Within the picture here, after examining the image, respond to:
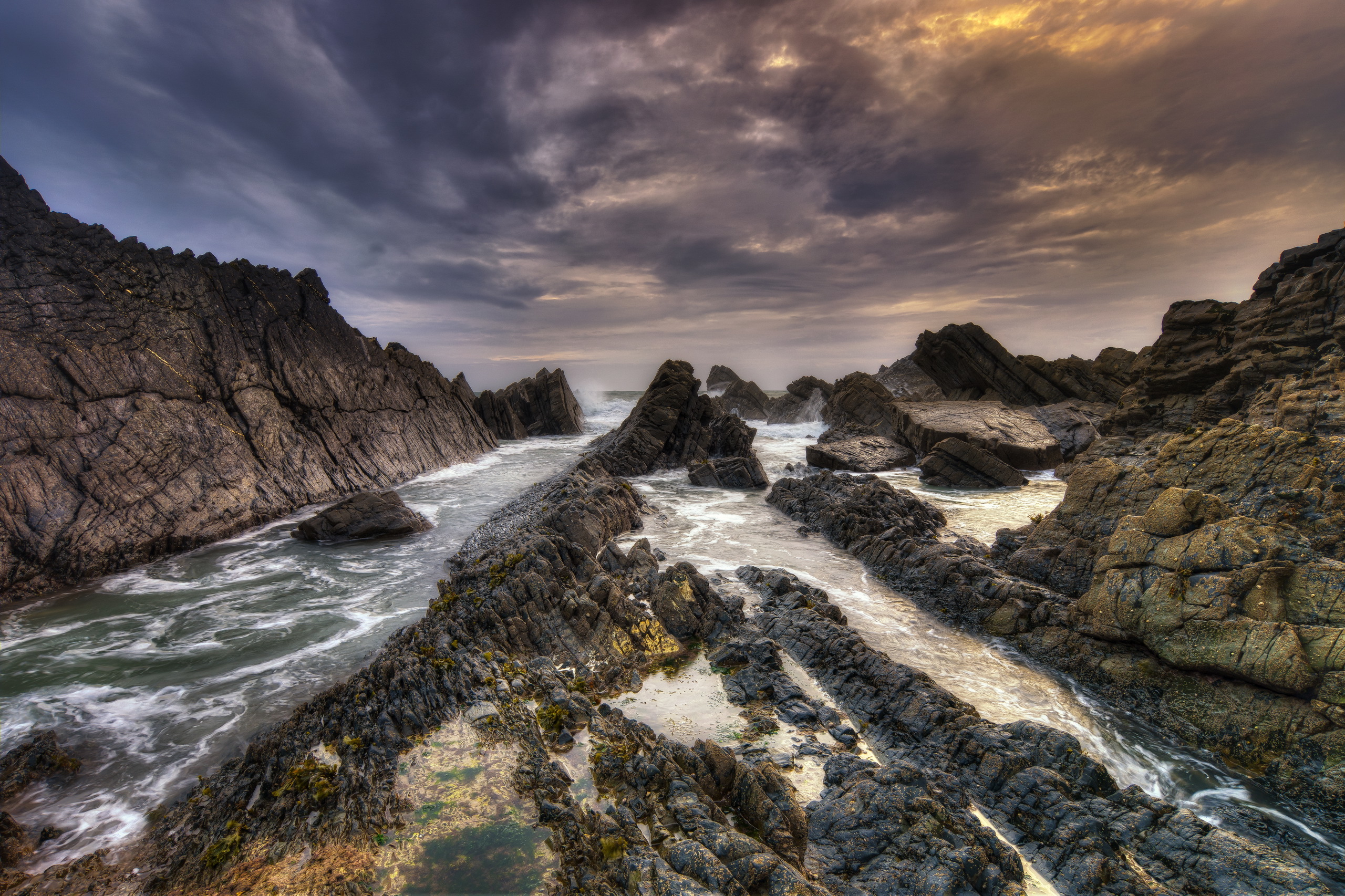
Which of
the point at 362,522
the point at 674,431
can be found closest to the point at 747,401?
the point at 674,431

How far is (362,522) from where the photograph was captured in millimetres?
19766

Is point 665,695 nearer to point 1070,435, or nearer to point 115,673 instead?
point 115,673

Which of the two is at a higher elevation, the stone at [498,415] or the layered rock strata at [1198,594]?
the stone at [498,415]

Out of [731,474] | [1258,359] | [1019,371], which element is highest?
[1019,371]

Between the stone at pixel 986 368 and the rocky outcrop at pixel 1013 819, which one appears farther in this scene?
the stone at pixel 986 368

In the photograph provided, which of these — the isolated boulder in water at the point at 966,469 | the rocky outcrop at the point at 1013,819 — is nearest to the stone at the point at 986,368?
the isolated boulder in water at the point at 966,469

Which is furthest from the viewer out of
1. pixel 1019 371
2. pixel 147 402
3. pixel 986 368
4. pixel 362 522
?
pixel 986 368

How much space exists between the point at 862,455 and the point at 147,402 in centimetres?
3604

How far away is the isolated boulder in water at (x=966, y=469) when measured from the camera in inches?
1062

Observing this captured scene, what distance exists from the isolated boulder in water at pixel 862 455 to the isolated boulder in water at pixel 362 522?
23946 mm

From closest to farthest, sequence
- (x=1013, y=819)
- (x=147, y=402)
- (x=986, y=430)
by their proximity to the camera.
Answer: (x=1013, y=819) → (x=147, y=402) → (x=986, y=430)

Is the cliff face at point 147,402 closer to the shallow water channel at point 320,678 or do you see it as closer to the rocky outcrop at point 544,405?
the shallow water channel at point 320,678

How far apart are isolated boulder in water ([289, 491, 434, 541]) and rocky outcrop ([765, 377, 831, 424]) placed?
183 ft

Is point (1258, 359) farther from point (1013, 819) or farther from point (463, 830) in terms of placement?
point (463, 830)
